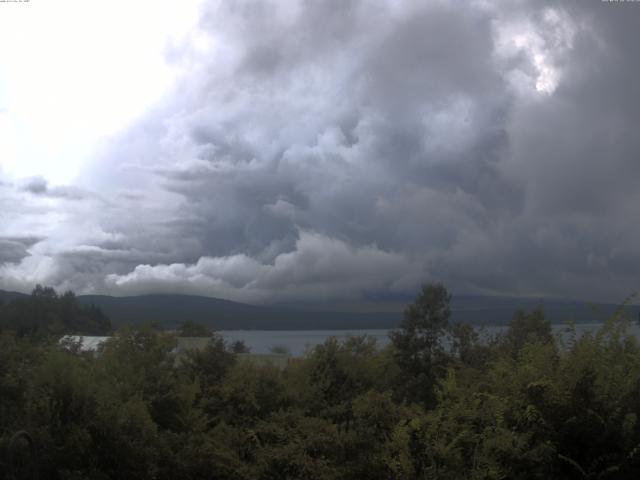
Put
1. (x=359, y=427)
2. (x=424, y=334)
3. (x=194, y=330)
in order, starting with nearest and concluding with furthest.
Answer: (x=359, y=427) < (x=194, y=330) < (x=424, y=334)

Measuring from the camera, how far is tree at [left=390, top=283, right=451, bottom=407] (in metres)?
28.5

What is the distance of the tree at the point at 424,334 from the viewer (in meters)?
28.5

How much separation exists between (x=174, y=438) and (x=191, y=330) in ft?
43.0

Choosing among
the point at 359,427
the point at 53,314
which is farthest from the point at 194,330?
the point at 359,427

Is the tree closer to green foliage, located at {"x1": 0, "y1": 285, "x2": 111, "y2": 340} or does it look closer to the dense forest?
green foliage, located at {"x1": 0, "y1": 285, "x2": 111, "y2": 340}

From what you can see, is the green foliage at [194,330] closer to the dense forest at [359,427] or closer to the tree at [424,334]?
the tree at [424,334]

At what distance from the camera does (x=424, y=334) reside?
30.4 m

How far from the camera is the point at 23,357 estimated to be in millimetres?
12148

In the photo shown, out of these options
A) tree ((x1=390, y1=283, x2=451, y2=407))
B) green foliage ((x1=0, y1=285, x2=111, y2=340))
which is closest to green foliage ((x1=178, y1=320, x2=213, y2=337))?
green foliage ((x1=0, y1=285, x2=111, y2=340))

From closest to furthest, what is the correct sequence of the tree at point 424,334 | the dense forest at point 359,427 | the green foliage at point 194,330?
the dense forest at point 359,427, the green foliage at point 194,330, the tree at point 424,334

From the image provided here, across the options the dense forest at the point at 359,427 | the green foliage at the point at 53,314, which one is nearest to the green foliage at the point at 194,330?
the green foliage at the point at 53,314

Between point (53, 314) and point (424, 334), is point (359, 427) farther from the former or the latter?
point (53, 314)

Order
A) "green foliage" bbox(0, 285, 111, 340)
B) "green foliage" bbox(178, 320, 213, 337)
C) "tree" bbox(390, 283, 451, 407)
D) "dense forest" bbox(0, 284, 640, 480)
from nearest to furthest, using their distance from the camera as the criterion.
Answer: "dense forest" bbox(0, 284, 640, 480) → "green foliage" bbox(178, 320, 213, 337) → "green foliage" bbox(0, 285, 111, 340) → "tree" bbox(390, 283, 451, 407)

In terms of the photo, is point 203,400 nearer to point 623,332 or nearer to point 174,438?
point 174,438
